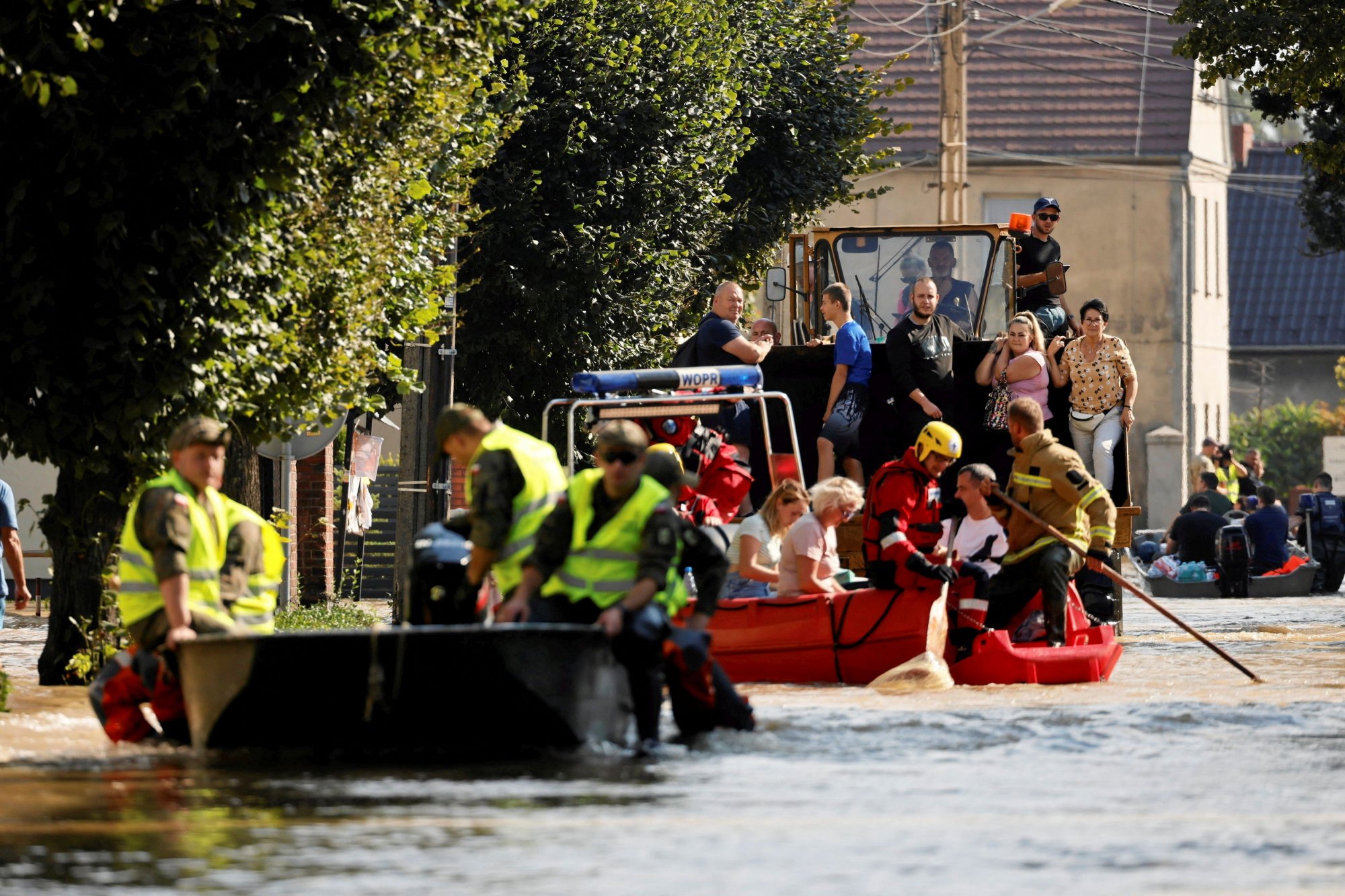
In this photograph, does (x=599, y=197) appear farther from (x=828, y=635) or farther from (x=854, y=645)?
(x=854, y=645)

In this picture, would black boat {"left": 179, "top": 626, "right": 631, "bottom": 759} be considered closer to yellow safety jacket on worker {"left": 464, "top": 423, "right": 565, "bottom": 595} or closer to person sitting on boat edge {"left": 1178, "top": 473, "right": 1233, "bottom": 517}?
yellow safety jacket on worker {"left": 464, "top": 423, "right": 565, "bottom": 595}

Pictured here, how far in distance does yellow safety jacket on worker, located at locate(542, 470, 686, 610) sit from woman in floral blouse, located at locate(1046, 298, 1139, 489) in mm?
8087

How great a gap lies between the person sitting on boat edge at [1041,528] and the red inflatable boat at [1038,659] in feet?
0.53

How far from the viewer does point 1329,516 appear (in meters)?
30.1

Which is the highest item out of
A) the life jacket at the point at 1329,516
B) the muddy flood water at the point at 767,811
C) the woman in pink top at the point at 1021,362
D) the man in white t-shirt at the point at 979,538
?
the woman in pink top at the point at 1021,362

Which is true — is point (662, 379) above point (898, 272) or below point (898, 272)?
below

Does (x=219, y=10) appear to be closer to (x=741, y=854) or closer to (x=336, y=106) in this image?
(x=336, y=106)

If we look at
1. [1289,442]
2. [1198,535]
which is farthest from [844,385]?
[1289,442]

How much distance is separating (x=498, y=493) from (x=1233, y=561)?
1909 cm

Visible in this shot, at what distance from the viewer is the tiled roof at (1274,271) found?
65875 mm

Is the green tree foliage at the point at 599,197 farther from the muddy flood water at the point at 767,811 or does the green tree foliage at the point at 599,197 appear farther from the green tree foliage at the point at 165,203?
the muddy flood water at the point at 767,811

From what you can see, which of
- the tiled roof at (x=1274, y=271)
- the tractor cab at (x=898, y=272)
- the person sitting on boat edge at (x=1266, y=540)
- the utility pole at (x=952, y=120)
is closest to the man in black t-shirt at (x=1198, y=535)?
the person sitting on boat edge at (x=1266, y=540)

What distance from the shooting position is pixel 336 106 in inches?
558

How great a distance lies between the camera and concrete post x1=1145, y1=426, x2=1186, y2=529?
163 ft
